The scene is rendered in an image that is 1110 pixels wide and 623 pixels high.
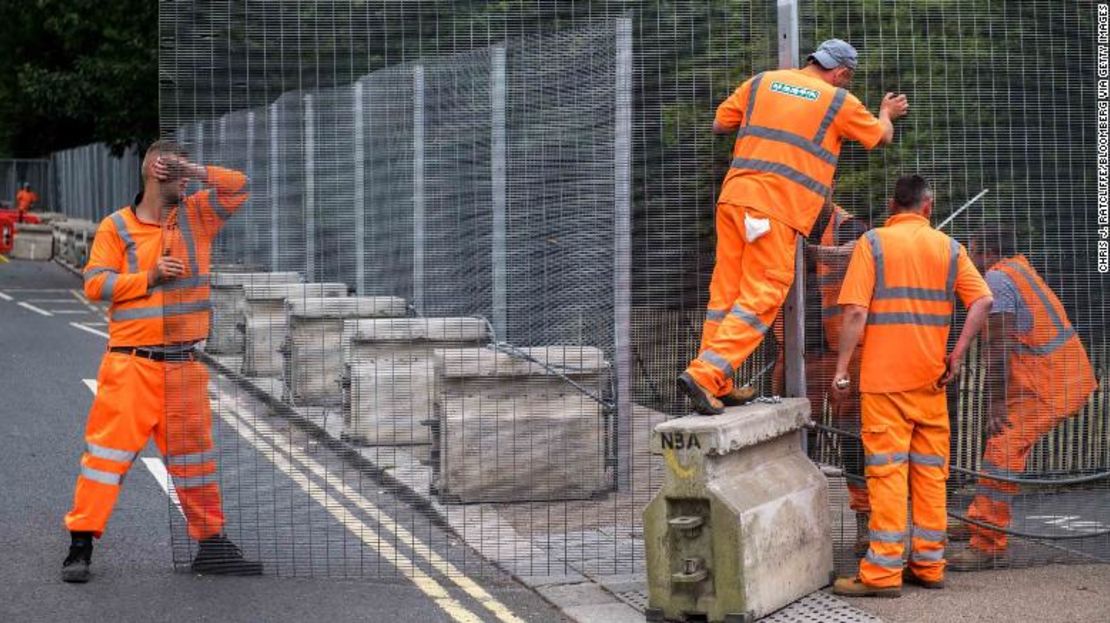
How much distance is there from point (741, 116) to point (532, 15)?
3.80ft

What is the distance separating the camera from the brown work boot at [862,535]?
319 inches

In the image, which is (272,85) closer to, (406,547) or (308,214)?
(308,214)

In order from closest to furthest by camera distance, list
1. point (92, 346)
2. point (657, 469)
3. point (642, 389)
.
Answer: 1. point (657, 469)
2. point (642, 389)
3. point (92, 346)

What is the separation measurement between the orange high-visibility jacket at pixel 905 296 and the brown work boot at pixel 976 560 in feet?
3.50

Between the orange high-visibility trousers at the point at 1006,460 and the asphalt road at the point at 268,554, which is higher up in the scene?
the orange high-visibility trousers at the point at 1006,460

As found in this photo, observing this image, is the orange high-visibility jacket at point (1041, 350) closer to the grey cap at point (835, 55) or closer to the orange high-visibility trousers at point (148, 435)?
→ the grey cap at point (835, 55)

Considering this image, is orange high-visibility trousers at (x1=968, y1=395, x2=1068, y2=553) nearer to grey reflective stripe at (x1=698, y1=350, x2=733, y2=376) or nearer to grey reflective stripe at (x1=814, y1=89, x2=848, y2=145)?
grey reflective stripe at (x1=698, y1=350, x2=733, y2=376)

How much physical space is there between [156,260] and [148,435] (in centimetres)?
78

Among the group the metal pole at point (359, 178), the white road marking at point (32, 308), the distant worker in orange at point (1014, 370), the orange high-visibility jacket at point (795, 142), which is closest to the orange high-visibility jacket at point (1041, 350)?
the distant worker in orange at point (1014, 370)

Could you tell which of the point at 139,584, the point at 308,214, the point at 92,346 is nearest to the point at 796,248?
the point at 308,214

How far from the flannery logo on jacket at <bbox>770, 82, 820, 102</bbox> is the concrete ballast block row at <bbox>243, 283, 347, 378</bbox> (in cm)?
257

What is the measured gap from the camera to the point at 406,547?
8.61 meters

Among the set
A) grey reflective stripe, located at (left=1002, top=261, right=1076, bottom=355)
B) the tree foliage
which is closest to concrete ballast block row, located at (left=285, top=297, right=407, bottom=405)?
grey reflective stripe, located at (left=1002, top=261, right=1076, bottom=355)

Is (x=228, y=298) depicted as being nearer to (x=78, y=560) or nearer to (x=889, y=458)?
(x=78, y=560)
